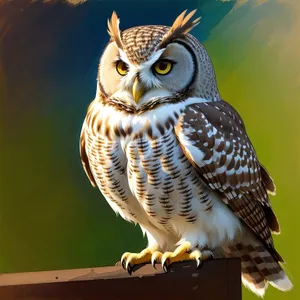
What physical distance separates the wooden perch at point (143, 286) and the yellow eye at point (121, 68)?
531 mm

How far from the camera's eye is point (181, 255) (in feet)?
4.18

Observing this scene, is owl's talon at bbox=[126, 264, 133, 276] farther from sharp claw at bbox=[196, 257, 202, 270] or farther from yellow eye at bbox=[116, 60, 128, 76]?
yellow eye at bbox=[116, 60, 128, 76]

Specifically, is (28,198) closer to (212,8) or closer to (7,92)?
(7,92)

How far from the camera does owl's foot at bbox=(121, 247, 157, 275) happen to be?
1.23 m

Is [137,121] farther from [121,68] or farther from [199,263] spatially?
[199,263]

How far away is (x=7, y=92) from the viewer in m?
1.90

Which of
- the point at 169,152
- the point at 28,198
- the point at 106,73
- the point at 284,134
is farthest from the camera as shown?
the point at 28,198

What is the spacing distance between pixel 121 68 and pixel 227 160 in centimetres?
36

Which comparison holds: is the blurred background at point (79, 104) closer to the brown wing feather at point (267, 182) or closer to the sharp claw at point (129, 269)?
the brown wing feather at point (267, 182)

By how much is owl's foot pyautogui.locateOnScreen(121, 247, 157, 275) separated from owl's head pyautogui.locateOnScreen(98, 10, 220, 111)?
37 cm

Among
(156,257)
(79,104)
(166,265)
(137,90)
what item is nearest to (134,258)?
(156,257)

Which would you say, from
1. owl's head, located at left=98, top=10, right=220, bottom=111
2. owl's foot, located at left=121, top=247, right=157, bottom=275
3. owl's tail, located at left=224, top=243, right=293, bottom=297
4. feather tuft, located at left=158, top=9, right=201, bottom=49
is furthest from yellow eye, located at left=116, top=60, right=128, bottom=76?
owl's tail, located at left=224, top=243, right=293, bottom=297

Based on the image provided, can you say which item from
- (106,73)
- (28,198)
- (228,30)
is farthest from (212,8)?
(28,198)

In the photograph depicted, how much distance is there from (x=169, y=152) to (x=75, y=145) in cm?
71
